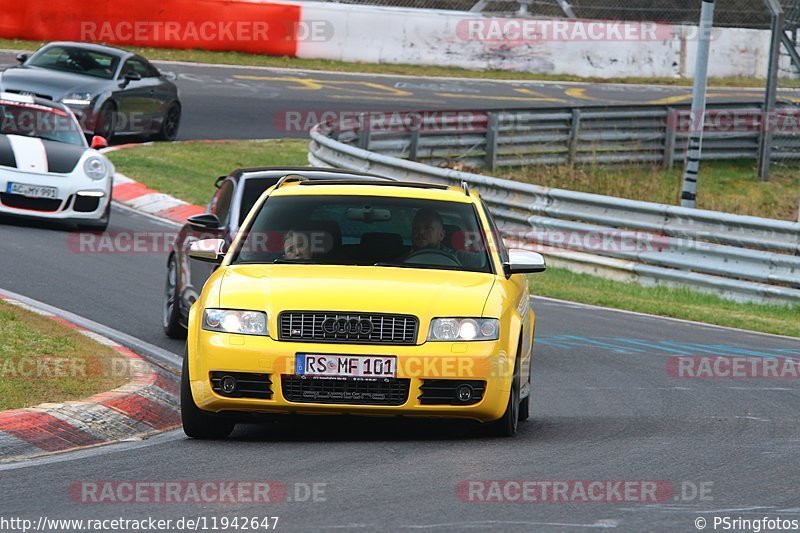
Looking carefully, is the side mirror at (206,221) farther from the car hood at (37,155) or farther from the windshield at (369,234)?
the car hood at (37,155)

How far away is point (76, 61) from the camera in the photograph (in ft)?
82.5

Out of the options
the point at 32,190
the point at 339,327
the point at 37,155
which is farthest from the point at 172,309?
the point at 37,155

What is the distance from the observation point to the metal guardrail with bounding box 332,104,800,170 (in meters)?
25.0

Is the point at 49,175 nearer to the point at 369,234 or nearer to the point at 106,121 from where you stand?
the point at 106,121

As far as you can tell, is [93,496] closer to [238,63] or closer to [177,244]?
[177,244]

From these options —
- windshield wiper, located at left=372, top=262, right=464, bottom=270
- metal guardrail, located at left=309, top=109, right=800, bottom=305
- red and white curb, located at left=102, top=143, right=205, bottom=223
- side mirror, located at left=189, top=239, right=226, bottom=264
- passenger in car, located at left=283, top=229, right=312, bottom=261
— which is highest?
passenger in car, located at left=283, top=229, right=312, bottom=261

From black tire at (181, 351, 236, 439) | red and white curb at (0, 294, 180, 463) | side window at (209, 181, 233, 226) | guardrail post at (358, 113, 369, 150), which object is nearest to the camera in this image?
red and white curb at (0, 294, 180, 463)

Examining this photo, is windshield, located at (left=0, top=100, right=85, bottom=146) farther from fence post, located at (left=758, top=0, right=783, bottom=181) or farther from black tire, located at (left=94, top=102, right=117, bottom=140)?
A: fence post, located at (left=758, top=0, right=783, bottom=181)

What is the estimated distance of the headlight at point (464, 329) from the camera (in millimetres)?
8227

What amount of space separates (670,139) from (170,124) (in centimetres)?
895

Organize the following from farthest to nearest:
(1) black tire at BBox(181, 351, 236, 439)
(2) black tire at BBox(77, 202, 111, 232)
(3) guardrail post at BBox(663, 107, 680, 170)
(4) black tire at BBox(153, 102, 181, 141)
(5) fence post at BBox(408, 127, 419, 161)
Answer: (3) guardrail post at BBox(663, 107, 680, 170)
(4) black tire at BBox(153, 102, 181, 141)
(5) fence post at BBox(408, 127, 419, 161)
(2) black tire at BBox(77, 202, 111, 232)
(1) black tire at BBox(181, 351, 236, 439)

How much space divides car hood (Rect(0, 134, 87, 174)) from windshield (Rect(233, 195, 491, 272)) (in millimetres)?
8763

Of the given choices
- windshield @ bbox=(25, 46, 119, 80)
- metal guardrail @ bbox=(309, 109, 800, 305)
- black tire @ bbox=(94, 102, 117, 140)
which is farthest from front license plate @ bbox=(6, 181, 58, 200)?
windshield @ bbox=(25, 46, 119, 80)

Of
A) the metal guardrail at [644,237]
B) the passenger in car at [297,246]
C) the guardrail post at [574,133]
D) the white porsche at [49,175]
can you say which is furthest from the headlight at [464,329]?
the guardrail post at [574,133]
